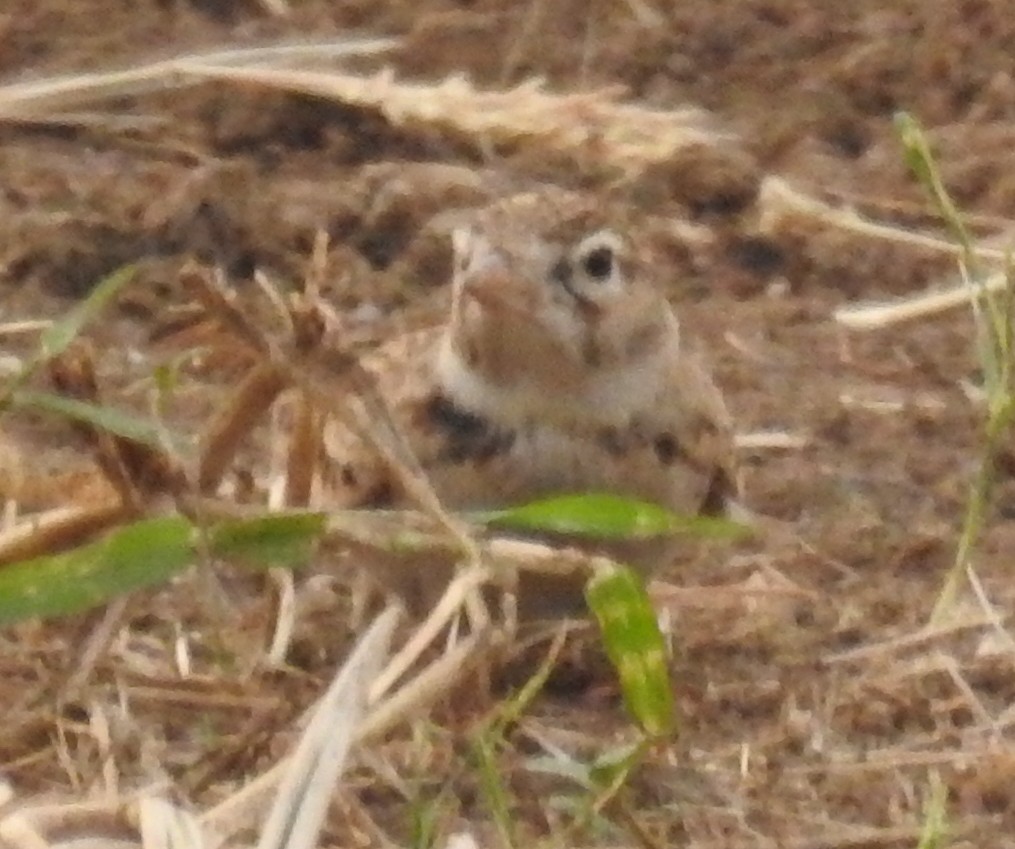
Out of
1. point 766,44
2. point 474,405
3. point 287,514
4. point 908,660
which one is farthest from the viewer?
point 766,44

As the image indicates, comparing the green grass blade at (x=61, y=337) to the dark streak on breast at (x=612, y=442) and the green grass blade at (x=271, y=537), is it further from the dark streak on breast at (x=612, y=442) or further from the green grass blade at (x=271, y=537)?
the dark streak on breast at (x=612, y=442)

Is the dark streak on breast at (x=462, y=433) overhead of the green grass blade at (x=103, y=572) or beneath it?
beneath

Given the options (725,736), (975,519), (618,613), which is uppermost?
(618,613)

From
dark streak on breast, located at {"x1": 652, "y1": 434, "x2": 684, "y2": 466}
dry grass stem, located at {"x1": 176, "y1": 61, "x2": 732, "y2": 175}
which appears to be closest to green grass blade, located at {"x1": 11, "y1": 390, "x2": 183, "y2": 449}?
dry grass stem, located at {"x1": 176, "y1": 61, "x2": 732, "y2": 175}

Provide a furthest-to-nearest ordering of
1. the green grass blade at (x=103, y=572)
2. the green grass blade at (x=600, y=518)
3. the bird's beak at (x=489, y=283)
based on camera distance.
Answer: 1. the bird's beak at (x=489, y=283)
2. the green grass blade at (x=600, y=518)
3. the green grass blade at (x=103, y=572)

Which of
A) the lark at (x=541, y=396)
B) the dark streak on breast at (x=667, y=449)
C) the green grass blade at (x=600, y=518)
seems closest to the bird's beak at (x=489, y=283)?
the lark at (x=541, y=396)

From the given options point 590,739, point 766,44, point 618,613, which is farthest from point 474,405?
point 766,44

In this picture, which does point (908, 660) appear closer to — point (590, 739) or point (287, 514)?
point (590, 739)
